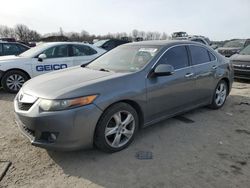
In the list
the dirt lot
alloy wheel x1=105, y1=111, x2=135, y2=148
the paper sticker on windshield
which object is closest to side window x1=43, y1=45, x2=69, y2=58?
the dirt lot

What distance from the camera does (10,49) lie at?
960 centimetres

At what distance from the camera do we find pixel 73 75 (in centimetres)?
386

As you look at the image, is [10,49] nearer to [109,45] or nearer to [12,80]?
[12,80]

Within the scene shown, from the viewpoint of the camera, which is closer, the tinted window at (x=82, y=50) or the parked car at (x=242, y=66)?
the tinted window at (x=82, y=50)

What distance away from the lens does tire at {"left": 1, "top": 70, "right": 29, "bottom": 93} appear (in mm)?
7054

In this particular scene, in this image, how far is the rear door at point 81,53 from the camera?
26.3ft

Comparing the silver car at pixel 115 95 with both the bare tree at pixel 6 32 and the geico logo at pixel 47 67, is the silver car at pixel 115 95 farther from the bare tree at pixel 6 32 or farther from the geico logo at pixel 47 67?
the bare tree at pixel 6 32

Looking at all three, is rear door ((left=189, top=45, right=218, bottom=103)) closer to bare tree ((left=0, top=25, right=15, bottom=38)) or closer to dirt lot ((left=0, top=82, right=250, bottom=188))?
dirt lot ((left=0, top=82, right=250, bottom=188))

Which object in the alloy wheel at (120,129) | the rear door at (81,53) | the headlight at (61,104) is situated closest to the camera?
the headlight at (61,104)

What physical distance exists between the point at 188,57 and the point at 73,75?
2.17 metres

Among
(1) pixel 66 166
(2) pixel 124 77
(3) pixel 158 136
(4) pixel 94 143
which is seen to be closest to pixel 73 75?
(2) pixel 124 77

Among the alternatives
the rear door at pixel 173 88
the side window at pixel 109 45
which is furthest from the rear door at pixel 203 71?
the side window at pixel 109 45

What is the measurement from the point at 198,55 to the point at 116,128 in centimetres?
245

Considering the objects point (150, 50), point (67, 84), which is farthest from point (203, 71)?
→ point (67, 84)
